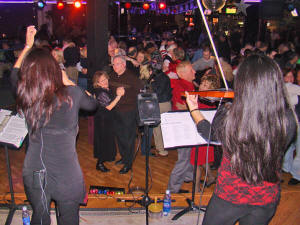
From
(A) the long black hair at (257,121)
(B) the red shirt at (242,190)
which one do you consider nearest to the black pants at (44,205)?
(B) the red shirt at (242,190)

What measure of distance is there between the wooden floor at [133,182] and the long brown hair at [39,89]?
168 cm

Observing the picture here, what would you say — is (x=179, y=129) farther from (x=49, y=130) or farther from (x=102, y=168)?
(x=102, y=168)

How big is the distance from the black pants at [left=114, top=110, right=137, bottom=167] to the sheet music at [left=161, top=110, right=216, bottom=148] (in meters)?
1.30

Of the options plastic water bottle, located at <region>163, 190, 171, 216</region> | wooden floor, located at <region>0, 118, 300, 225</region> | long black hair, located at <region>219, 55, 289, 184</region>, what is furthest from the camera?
wooden floor, located at <region>0, 118, 300, 225</region>

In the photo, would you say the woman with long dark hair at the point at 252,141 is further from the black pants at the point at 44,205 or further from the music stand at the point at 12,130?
the music stand at the point at 12,130

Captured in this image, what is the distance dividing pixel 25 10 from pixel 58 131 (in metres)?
16.5

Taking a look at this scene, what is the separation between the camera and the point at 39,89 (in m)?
1.65

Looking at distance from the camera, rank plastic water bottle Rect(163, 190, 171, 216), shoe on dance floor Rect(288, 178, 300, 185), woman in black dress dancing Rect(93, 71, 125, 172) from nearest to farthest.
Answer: plastic water bottle Rect(163, 190, 171, 216) → woman in black dress dancing Rect(93, 71, 125, 172) → shoe on dance floor Rect(288, 178, 300, 185)

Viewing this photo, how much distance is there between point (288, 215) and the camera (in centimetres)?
300

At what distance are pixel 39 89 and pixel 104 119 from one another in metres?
2.18

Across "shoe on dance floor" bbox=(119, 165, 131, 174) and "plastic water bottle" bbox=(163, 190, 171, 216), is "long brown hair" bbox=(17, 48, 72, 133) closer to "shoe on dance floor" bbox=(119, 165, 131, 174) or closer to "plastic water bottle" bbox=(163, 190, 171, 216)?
"plastic water bottle" bbox=(163, 190, 171, 216)

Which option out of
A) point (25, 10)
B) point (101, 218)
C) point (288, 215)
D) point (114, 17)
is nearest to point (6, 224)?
point (101, 218)

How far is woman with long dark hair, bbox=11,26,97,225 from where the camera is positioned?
165 centimetres

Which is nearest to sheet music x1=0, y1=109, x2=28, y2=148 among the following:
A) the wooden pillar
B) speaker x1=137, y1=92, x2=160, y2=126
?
speaker x1=137, y1=92, x2=160, y2=126
